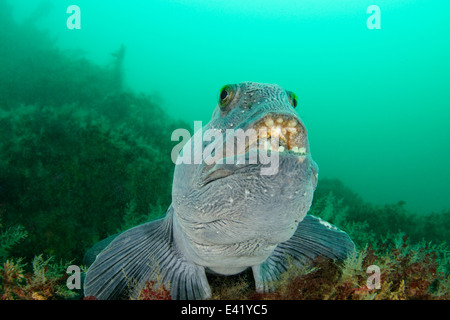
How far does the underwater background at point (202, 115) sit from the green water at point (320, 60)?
2.12ft

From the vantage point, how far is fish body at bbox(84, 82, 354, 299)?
1.60m

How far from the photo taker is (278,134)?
5.60ft

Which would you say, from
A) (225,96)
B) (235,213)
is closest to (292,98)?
(225,96)

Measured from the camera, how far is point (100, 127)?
7.57 metres

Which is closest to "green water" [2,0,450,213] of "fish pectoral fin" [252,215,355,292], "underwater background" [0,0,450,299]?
"underwater background" [0,0,450,299]

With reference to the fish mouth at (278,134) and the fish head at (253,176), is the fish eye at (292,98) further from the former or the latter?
the fish mouth at (278,134)

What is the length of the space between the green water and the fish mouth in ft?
206

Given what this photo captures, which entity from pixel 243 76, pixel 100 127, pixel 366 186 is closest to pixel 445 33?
pixel 243 76

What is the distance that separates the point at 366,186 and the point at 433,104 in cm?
6973

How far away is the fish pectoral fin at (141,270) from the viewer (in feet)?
8.89

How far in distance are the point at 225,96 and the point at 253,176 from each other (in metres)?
1.06

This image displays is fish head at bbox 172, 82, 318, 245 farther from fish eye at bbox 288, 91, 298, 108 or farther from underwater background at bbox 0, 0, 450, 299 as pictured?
underwater background at bbox 0, 0, 450, 299

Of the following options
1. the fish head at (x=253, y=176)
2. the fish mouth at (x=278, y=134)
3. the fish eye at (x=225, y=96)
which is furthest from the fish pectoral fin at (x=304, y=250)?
the fish eye at (x=225, y=96)
